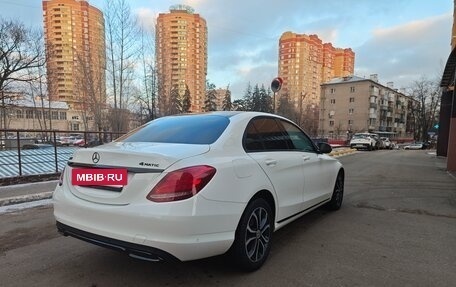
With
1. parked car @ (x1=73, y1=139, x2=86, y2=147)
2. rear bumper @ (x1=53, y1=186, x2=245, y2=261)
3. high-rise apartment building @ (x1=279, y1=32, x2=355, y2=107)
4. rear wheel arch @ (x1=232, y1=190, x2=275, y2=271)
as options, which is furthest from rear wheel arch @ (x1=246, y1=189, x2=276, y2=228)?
high-rise apartment building @ (x1=279, y1=32, x2=355, y2=107)

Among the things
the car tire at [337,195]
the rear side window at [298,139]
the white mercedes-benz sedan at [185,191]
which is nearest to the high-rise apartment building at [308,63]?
the car tire at [337,195]

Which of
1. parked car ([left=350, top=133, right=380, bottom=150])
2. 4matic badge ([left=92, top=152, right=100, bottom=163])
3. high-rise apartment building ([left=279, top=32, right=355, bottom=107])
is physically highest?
high-rise apartment building ([left=279, top=32, right=355, bottom=107])

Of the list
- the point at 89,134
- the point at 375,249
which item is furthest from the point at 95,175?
the point at 89,134

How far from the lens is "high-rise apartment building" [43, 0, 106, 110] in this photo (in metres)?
25.1

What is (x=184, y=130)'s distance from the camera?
3732 mm

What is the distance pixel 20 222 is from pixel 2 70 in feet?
122

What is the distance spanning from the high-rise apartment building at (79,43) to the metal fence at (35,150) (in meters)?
14.4

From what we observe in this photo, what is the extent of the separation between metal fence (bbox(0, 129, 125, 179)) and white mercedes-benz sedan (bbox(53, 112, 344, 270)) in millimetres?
6334

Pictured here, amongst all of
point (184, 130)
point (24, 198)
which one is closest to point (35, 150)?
point (24, 198)

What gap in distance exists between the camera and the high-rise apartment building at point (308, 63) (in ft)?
183

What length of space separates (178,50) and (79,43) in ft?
25.7

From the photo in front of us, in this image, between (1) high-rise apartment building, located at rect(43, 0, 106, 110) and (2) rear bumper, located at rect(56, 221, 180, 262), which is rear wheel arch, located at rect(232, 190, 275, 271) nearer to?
(2) rear bumper, located at rect(56, 221, 180, 262)

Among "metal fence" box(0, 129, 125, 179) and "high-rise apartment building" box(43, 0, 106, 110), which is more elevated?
"high-rise apartment building" box(43, 0, 106, 110)

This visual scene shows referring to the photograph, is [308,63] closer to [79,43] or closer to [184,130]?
[79,43]
